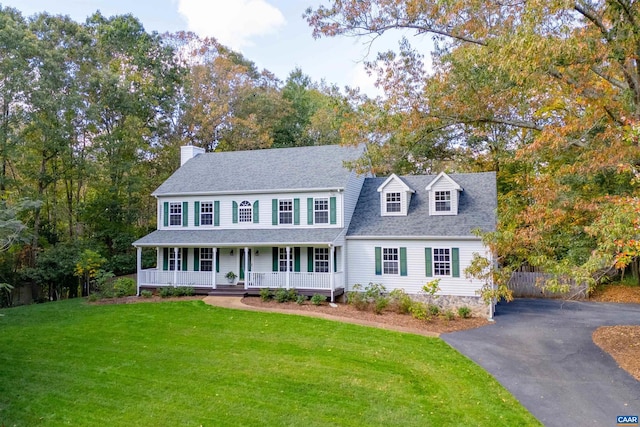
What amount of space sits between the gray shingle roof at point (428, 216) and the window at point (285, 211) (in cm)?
289

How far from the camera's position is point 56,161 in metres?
23.6

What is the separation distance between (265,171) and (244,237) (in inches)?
155

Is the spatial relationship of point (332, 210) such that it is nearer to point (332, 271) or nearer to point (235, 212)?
point (332, 271)

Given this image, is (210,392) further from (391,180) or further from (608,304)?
(608,304)

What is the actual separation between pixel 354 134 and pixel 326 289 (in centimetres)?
669

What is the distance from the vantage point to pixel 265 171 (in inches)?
805

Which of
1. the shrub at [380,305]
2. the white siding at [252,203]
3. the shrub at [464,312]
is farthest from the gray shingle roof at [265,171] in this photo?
the shrub at [464,312]

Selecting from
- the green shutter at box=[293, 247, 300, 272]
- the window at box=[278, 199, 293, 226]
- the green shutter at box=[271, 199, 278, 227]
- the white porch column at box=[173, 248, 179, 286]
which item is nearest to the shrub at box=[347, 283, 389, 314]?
the green shutter at box=[293, 247, 300, 272]

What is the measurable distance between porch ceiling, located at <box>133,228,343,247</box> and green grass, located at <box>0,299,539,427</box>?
4476mm

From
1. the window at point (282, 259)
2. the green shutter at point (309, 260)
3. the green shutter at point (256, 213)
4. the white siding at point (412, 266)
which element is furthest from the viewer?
the green shutter at point (256, 213)

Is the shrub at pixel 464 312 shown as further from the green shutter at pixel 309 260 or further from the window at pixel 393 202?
the green shutter at pixel 309 260

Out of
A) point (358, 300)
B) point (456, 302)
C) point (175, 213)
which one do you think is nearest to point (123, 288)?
point (175, 213)

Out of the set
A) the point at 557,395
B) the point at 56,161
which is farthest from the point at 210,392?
the point at 56,161

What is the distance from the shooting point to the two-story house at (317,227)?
16609mm
